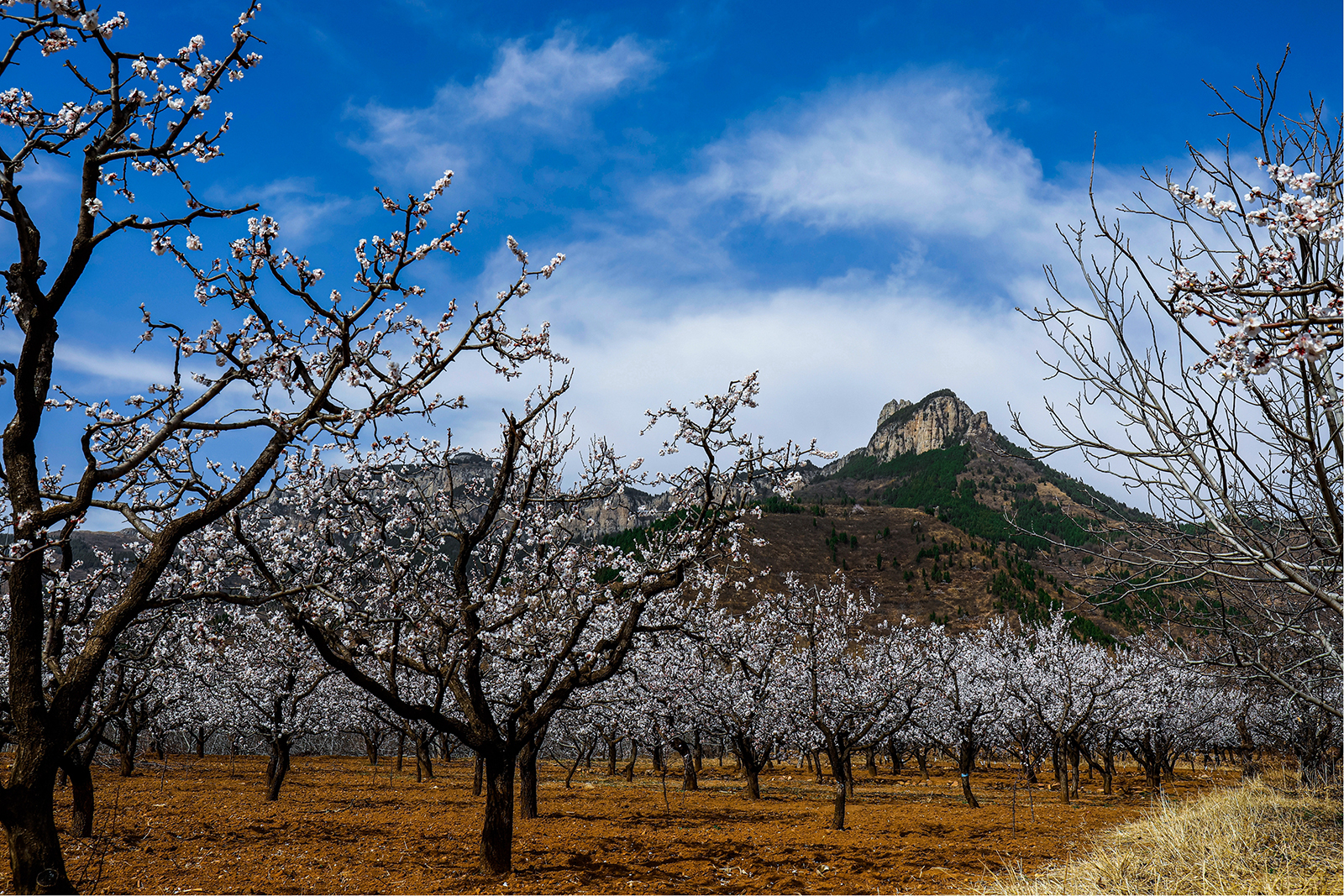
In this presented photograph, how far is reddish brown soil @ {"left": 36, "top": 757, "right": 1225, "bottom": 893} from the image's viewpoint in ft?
35.0

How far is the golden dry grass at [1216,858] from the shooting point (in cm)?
823

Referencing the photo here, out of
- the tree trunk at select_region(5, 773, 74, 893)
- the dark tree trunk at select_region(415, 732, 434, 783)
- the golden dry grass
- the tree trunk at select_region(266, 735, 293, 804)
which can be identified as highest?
the tree trunk at select_region(5, 773, 74, 893)

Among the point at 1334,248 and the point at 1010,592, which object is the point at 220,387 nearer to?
the point at 1334,248

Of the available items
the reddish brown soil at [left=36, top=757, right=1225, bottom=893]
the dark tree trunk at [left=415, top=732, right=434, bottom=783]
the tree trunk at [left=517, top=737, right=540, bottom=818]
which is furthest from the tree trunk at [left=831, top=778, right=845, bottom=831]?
the dark tree trunk at [left=415, top=732, right=434, bottom=783]

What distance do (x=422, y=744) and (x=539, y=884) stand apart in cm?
2617

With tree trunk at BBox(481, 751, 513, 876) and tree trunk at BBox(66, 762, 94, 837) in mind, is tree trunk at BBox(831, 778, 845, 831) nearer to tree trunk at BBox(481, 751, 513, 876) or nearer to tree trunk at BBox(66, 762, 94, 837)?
tree trunk at BBox(481, 751, 513, 876)

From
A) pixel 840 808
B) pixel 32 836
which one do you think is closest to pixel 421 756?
pixel 840 808

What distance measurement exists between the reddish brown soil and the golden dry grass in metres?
1.62

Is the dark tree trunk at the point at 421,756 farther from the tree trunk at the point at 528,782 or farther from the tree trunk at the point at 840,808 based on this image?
the tree trunk at the point at 840,808

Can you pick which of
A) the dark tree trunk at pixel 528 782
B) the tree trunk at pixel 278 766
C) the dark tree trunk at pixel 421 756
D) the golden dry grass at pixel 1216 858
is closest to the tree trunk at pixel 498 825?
the golden dry grass at pixel 1216 858

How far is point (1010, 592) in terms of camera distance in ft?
288

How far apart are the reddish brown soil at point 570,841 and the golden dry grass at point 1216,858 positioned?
1617 mm

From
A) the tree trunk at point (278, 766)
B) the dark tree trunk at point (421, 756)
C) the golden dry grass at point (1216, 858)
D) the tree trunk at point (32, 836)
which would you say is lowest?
the dark tree trunk at point (421, 756)

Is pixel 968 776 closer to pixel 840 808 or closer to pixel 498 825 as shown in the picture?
pixel 840 808
